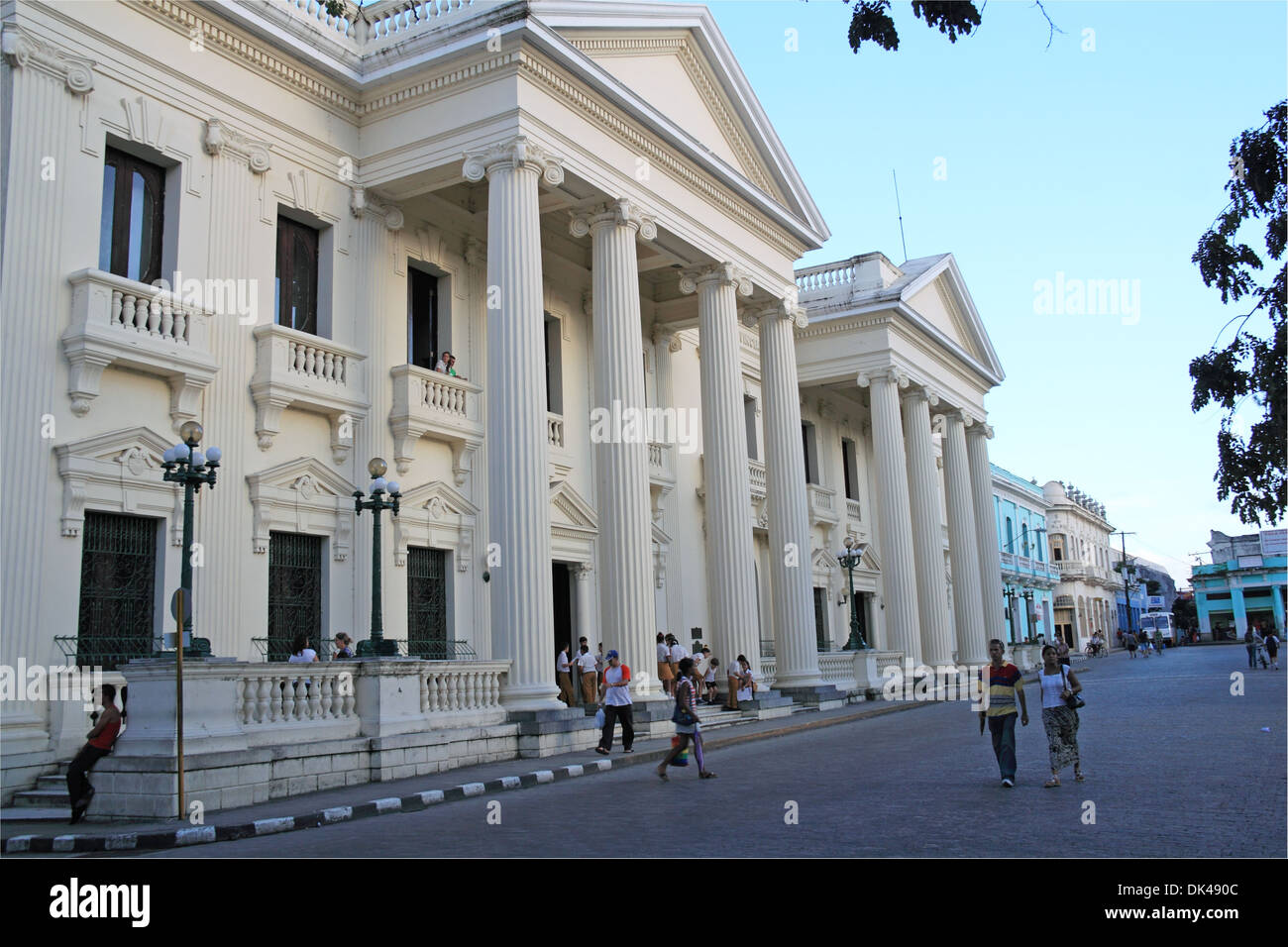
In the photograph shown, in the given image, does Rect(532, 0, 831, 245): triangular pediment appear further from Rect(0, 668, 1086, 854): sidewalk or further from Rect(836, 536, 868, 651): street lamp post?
Rect(0, 668, 1086, 854): sidewalk

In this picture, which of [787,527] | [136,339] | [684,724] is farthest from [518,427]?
[787,527]

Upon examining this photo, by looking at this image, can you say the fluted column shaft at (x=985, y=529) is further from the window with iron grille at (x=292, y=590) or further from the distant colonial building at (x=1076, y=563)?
the distant colonial building at (x=1076, y=563)

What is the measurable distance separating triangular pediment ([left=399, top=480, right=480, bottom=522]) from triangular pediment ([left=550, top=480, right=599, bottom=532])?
7.15ft

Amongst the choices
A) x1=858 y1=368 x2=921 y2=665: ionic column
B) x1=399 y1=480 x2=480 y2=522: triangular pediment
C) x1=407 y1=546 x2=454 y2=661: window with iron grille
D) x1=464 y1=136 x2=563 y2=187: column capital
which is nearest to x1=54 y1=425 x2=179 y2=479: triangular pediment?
x1=399 y1=480 x2=480 y2=522: triangular pediment

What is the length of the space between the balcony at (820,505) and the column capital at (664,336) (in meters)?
7.40

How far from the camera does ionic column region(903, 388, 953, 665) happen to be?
1207 inches

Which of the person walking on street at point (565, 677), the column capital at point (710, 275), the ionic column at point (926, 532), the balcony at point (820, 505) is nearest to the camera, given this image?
the person walking on street at point (565, 677)

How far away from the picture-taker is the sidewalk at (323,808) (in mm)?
9227

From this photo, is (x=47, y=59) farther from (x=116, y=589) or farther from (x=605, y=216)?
(x=605, y=216)

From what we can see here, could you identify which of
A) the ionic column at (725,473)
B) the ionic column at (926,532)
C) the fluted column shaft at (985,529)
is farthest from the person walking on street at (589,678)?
the fluted column shaft at (985,529)

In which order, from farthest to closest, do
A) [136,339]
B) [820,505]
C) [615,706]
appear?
[820,505], [615,706], [136,339]

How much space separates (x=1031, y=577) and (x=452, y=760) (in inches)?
2088

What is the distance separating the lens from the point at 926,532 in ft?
102

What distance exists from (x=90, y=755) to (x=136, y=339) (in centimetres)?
560
